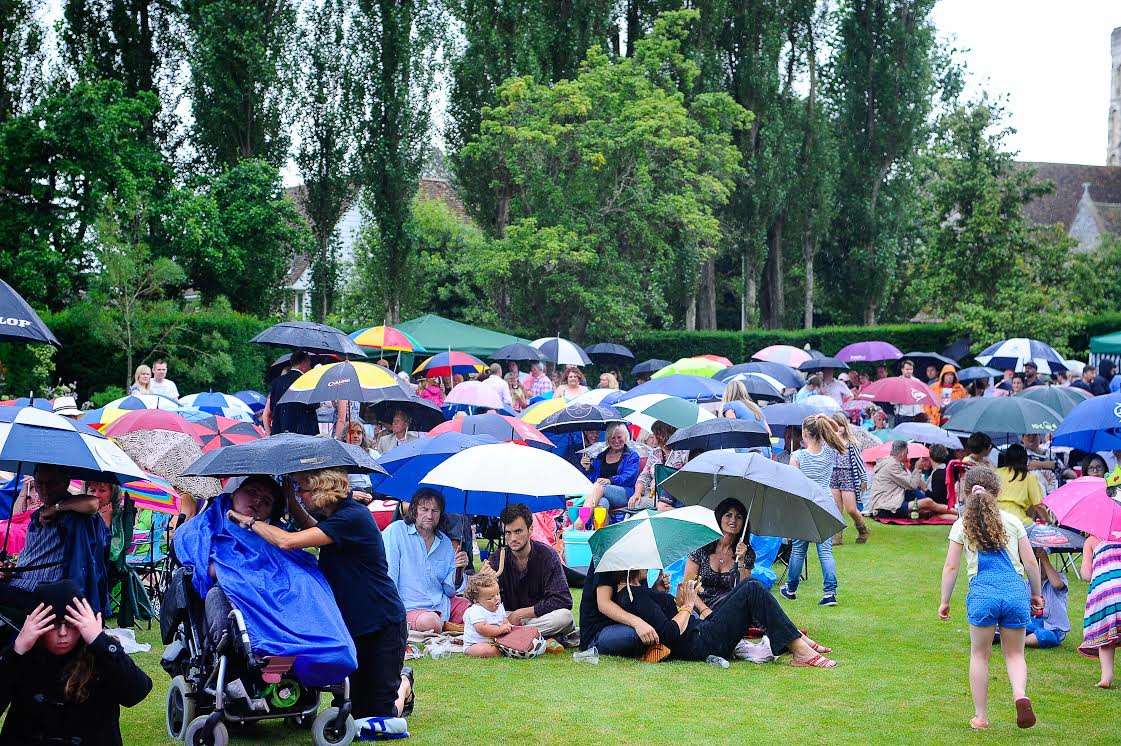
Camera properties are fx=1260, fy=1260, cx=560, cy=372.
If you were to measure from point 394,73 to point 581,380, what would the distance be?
18.2m

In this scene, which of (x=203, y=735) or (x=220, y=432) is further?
(x=220, y=432)

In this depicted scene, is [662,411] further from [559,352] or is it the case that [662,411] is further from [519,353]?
[559,352]

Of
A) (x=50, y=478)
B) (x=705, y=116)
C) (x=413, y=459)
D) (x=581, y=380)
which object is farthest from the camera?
(x=705, y=116)

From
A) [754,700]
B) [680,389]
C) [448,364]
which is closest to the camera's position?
[754,700]

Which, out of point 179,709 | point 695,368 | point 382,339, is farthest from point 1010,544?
point 695,368

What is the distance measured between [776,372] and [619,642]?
1356 cm

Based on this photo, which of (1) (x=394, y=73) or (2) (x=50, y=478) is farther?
(1) (x=394, y=73)

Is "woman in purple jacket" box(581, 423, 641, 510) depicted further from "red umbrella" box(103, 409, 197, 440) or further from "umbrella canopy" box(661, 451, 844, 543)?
"red umbrella" box(103, 409, 197, 440)

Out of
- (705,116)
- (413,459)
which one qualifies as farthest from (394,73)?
(413,459)

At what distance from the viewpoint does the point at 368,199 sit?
34.2 metres

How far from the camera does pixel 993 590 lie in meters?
7.31

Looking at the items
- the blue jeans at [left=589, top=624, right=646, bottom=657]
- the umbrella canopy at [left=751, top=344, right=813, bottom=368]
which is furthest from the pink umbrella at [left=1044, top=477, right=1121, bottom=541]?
the umbrella canopy at [left=751, top=344, right=813, bottom=368]

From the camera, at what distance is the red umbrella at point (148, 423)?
37.5 feet

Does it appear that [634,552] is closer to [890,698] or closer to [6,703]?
[890,698]
